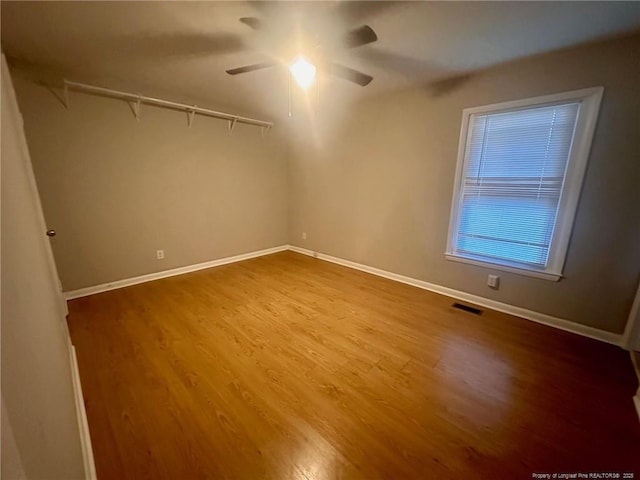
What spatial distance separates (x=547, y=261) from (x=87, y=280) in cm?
463

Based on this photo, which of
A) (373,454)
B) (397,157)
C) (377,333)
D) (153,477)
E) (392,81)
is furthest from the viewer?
(397,157)

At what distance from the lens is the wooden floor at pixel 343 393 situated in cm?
124

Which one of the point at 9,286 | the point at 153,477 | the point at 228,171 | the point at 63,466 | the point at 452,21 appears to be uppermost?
the point at 452,21

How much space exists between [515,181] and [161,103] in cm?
383

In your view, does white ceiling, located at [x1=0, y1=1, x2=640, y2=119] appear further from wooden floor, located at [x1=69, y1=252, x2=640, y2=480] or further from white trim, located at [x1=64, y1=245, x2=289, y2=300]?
wooden floor, located at [x1=69, y1=252, x2=640, y2=480]

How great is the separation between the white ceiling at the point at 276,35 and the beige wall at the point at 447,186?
23cm

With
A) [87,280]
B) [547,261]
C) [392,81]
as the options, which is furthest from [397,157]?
[87,280]

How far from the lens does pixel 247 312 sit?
2562 millimetres

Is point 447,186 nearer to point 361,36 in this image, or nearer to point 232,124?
point 361,36

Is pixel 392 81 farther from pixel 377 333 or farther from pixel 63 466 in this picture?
pixel 63 466

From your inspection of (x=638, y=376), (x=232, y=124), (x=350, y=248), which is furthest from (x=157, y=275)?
(x=638, y=376)

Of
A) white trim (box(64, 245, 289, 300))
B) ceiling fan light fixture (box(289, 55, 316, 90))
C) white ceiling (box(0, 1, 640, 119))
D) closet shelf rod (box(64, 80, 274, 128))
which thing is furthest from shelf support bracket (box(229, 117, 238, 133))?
ceiling fan light fixture (box(289, 55, 316, 90))

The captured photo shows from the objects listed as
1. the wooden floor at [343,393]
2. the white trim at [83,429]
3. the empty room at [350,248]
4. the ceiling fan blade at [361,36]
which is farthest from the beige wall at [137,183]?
the ceiling fan blade at [361,36]

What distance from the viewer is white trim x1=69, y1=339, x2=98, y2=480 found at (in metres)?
1.15
